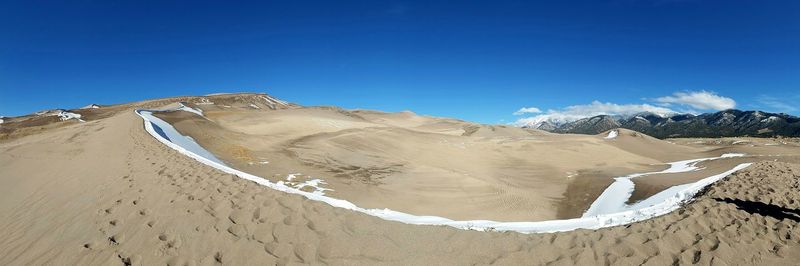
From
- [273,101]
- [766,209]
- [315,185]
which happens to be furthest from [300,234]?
[273,101]

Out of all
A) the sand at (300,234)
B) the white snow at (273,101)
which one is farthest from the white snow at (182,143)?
the white snow at (273,101)

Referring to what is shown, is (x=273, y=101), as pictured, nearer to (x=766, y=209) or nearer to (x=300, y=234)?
(x=300, y=234)

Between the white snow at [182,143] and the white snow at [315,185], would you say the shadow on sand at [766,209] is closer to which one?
the white snow at [315,185]

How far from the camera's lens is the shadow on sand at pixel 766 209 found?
27.3ft

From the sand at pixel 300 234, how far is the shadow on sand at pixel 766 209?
0.10 ft

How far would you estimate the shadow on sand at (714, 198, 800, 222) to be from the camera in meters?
8.31

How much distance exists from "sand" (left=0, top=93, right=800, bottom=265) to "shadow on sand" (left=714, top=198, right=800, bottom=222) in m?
0.03

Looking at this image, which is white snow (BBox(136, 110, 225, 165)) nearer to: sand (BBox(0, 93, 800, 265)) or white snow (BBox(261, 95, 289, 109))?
sand (BBox(0, 93, 800, 265))

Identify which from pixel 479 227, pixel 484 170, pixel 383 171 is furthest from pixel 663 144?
pixel 479 227

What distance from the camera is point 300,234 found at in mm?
6609

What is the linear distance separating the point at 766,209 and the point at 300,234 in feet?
32.5

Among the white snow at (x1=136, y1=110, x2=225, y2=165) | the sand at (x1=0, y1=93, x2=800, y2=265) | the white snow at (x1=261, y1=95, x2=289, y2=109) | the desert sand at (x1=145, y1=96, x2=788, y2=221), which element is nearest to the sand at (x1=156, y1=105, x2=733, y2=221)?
the desert sand at (x1=145, y1=96, x2=788, y2=221)

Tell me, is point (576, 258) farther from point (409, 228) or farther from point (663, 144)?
point (663, 144)

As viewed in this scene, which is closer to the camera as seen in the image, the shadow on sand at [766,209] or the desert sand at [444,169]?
the shadow on sand at [766,209]
